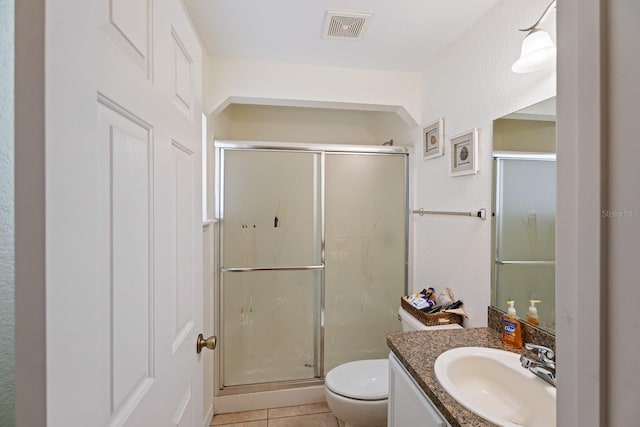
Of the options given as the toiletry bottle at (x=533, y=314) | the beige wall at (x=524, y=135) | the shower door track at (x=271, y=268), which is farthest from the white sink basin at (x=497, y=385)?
the shower door track at (x=271, y=268)

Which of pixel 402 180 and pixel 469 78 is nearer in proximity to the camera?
pixel 469 78

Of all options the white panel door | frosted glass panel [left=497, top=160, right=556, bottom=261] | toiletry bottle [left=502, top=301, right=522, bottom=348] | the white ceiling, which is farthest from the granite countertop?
the white ceiling

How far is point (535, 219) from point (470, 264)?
439mm

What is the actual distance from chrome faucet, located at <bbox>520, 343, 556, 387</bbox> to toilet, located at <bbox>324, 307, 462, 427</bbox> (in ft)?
1.82

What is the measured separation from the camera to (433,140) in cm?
191

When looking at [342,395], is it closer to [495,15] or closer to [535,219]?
[535,219]

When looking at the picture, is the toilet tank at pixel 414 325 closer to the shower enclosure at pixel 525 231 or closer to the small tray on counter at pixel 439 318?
the small tray on counter at pixel 439 318

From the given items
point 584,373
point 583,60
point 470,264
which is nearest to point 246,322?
point 470,264

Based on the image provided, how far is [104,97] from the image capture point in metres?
0.45

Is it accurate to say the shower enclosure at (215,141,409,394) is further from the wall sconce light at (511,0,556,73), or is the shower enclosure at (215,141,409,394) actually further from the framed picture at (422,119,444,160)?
the wall sconce light at (511,0,556,73)

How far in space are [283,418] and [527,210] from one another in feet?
6.50

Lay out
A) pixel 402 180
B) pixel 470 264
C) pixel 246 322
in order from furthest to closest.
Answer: pixel 402 180 → pixel 246 322 → pixel 470 264

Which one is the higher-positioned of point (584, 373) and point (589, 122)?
point (589, 122)

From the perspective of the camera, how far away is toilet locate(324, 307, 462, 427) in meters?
1.55
